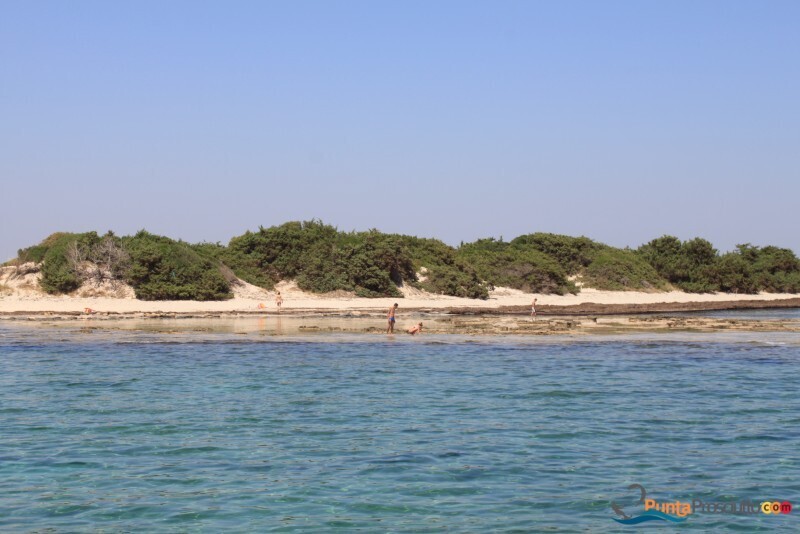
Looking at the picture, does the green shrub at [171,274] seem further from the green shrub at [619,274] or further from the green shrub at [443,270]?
the green shrub at [619,274]

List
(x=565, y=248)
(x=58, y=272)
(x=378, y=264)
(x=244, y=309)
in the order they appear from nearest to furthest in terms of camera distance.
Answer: (x=244, y=309) → (x=58, y=272) → (x=378, y=264) → (x=565, y=248)

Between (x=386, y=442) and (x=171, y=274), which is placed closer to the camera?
(x=386, y=442)

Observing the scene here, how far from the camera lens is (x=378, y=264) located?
5594cm

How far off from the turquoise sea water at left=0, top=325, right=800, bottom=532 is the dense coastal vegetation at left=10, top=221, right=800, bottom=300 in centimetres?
2405

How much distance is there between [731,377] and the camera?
75.0 ft

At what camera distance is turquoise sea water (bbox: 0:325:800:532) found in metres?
10.3

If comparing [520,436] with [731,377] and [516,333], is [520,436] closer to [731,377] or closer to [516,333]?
[731,377]

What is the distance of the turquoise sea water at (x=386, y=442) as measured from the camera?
1027 centimetres

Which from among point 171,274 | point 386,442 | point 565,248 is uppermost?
point 565,248

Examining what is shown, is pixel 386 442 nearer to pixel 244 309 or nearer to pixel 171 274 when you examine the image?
pixel 244 309

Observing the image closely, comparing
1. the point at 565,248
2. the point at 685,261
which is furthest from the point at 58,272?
the point at 685,261

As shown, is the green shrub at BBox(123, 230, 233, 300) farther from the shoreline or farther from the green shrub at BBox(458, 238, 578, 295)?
the green shrub at BBox(458, 238, 578, 295)

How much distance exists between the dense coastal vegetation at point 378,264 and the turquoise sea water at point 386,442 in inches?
947

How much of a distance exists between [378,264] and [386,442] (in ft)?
137
